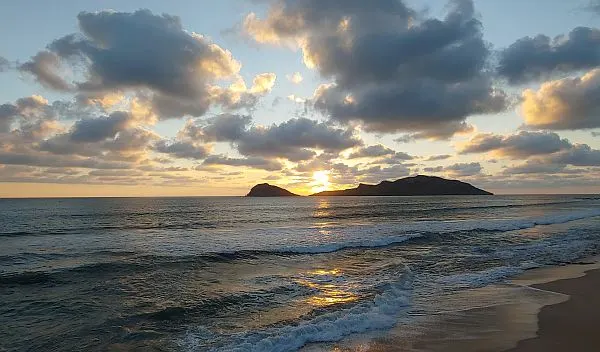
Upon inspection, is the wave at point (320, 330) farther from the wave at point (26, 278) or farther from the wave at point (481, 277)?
the wave at point (26, 278)

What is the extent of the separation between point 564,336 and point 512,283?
686 centimetres

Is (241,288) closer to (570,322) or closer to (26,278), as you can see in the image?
(26,278)

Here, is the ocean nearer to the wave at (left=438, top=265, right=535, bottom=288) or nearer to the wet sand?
the wave at (left=438, top=265, right=535, bottom=288)

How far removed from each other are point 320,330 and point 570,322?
22.5 ft

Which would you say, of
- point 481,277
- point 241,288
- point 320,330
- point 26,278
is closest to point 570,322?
point 481,277

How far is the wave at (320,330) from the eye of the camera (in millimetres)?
9617

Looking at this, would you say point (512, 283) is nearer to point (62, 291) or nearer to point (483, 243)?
point (483, 243)

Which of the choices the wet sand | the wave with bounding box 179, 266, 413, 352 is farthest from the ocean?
the wet sand

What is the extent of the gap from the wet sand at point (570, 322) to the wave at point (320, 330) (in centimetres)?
365

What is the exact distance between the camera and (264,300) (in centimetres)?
1409

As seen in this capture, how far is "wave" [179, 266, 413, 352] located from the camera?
9.62 m

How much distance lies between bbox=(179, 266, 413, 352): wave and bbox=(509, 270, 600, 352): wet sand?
3653 millimetres

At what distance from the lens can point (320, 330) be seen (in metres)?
10.5

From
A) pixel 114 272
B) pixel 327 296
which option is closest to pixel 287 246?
pixel 114 272
